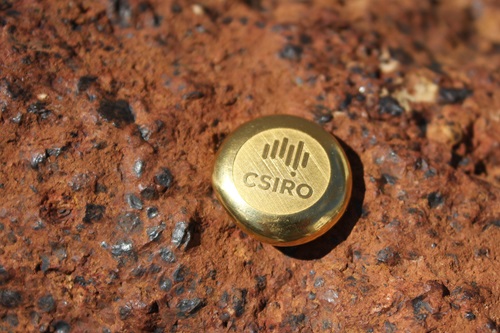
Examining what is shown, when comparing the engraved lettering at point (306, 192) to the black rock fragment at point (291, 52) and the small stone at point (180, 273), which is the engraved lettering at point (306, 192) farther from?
the black rock fragment at point (291, 52)

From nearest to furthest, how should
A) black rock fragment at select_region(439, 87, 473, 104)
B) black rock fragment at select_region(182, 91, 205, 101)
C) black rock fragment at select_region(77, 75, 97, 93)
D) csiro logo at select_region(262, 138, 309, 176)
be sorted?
csiro logo at select_region(262, 138, 309, 176), black rock fragment at select_region(77, 75, 97, 93), black rock fragment at select_region(182, 91, 205, 101), black rock fragment at select_region(439, 87, 473, 104)

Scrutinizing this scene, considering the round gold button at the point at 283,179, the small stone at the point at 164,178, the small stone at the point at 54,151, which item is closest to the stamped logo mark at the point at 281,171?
the round gold button at the point at 283,179

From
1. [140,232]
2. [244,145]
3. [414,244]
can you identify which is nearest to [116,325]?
[140,232]

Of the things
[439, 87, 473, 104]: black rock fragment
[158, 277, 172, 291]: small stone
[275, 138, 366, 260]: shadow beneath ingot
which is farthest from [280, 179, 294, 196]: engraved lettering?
[439, 87, 473, 104]: black rock fragment

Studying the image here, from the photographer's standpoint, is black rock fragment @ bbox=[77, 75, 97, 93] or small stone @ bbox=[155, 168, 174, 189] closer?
small stone @ bbox=[155, 168, 174, 189]

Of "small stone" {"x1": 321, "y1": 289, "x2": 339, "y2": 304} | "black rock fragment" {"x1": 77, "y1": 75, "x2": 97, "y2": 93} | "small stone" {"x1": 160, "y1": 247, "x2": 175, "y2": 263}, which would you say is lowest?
"small stone" {"x1": 321, "y1": 289, "x2": 339, "y2": 304}

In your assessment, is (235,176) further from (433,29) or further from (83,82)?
(433,29)

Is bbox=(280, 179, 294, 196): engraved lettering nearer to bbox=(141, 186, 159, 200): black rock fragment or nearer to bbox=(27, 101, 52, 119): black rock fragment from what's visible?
bbox=(141, 186, 159, 200): black rock fragment
